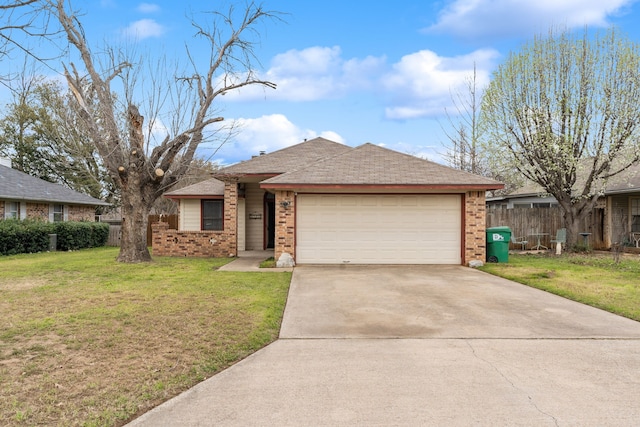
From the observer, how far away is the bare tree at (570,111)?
1409 centimetres

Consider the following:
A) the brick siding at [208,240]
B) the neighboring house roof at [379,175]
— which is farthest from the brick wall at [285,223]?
the brick siding at [208,240]

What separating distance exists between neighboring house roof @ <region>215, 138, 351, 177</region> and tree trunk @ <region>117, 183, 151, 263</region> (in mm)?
2800

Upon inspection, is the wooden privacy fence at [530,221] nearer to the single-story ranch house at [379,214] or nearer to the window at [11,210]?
the single-story ranch house at [379,214]

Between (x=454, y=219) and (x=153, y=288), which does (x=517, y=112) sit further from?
(x=153, y=288)

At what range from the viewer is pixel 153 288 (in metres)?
8.33

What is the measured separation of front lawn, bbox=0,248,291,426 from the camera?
3363 mm

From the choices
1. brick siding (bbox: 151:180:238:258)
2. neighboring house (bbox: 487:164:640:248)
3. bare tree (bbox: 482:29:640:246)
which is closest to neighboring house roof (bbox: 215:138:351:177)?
brick siding (bbox: 151:180:238:258)

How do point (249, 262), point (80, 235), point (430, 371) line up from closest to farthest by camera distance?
A: 1. point (430, 371)
2. point (249, 262)
3. point (80, 235)

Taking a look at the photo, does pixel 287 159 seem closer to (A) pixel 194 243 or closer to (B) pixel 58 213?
(A) pixel 194 243

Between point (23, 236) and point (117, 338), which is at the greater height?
point (23, 236)

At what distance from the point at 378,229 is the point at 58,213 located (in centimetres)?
1838

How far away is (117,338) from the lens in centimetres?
497

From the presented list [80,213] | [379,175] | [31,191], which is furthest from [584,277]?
[80,213]

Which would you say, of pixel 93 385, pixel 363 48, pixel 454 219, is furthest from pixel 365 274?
pixel 363 48
